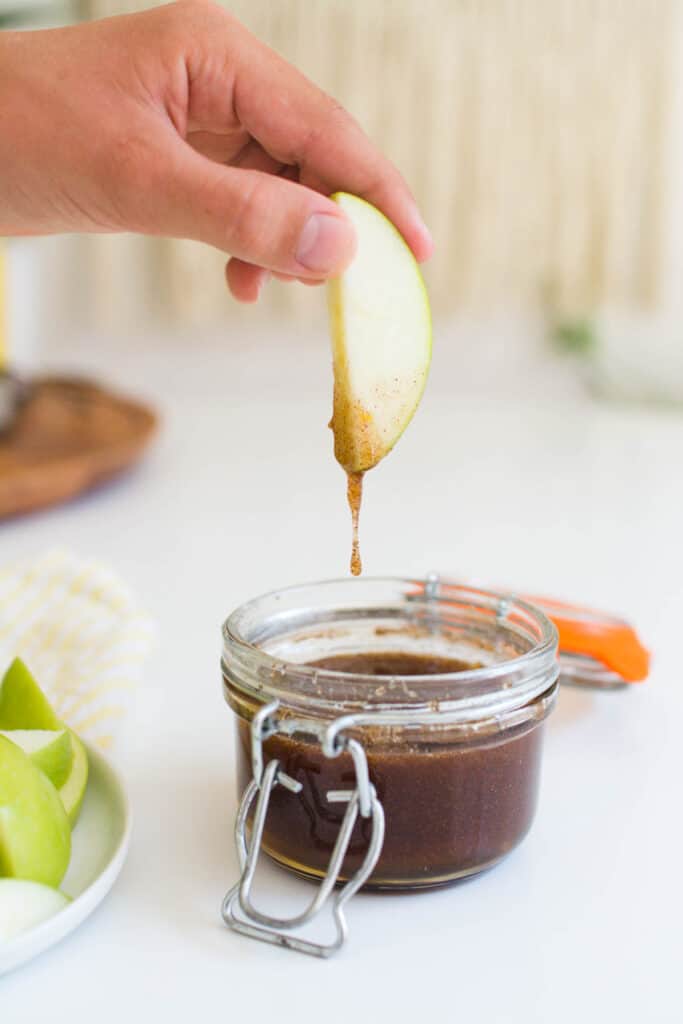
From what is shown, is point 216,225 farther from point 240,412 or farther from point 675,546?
point 240,412

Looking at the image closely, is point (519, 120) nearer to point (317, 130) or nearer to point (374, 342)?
point (317, 130)

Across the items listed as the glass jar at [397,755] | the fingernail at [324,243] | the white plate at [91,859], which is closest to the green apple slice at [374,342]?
the fingernail at [324,243]

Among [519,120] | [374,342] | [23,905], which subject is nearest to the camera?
[23,905]

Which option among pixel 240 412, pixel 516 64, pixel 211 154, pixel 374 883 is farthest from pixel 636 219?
pixel 374 883

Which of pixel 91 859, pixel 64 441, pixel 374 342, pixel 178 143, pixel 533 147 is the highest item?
pixel 533 147

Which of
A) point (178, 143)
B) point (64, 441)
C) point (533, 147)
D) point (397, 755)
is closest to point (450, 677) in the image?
point (397, 755)
